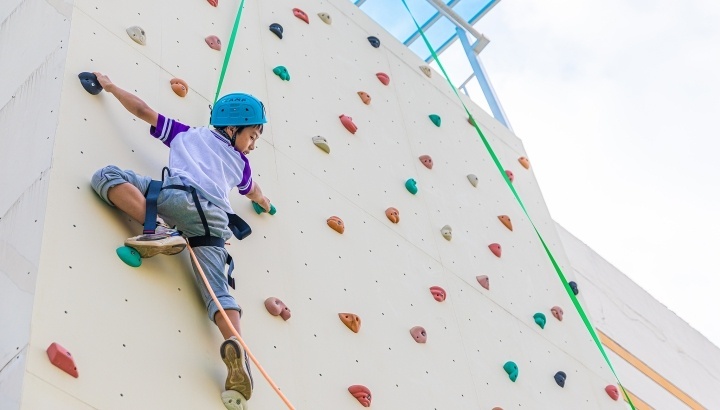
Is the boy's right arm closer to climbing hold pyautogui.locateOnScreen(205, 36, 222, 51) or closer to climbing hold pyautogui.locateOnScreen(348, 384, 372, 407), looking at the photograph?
climbing hold pyautogui.locateOnScreen(205, 36, 222, 51)

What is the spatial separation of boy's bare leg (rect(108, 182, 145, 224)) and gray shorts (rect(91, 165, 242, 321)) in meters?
0.03

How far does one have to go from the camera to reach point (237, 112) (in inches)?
126

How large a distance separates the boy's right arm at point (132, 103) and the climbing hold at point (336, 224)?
87 cm

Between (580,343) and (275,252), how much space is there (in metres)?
2.00

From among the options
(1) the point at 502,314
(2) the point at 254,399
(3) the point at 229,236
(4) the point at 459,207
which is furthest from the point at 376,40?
(2) the point at 254,399

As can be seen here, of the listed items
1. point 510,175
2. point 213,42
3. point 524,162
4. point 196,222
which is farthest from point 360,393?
point 524,162

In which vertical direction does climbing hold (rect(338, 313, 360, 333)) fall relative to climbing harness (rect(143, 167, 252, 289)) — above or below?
below

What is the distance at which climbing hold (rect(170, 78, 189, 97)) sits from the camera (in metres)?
3.46

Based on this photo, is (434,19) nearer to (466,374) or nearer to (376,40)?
(376,40)

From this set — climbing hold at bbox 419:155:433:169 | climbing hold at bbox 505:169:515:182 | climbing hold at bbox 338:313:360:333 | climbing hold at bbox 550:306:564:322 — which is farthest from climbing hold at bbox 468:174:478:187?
climbing hold at bbox 338:313:360:333

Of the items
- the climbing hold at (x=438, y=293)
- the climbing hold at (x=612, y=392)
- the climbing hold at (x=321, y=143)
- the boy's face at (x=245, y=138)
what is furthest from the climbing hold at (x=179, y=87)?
the climbing hold at (x=612, y=392)

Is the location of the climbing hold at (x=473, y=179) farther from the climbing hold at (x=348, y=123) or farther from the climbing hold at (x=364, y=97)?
the climbing hold at (x=348, y=123)

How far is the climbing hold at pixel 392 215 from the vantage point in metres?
4.12

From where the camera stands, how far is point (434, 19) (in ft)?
23.4
